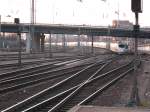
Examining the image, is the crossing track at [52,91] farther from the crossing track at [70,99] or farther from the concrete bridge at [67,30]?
the concrete bridge at [67,30]

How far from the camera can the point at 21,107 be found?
17609 millimetres

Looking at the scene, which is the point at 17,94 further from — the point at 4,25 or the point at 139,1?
the point at 4,25

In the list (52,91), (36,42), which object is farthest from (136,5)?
(36,42)

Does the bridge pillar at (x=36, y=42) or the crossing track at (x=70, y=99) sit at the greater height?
the bridge pillar at (x=36, y=42)

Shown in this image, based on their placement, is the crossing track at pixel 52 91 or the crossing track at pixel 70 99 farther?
the crossing track at pixel 52 91

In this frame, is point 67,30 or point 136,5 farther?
point 67,30

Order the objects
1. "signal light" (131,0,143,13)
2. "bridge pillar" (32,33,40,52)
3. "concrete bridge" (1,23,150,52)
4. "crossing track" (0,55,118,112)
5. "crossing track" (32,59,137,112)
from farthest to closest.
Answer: "bridge pillar" (32,33,40,52)
"concrete bridge" (1,23,150,52)
"crossing track" (0,55,118,112)
"crossing track" (32,59,137,112)
"signal light" (131,0,143,13)

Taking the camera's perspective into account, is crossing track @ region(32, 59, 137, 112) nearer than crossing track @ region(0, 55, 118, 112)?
Yes

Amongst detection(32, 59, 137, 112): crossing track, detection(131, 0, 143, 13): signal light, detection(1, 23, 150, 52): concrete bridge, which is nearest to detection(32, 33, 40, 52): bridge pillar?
detection(1, 23, 150, 52): concrete bridge

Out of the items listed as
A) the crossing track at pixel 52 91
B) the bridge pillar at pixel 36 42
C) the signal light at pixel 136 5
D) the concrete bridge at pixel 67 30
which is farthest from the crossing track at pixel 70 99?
the bridge pillar at pixel 36 42

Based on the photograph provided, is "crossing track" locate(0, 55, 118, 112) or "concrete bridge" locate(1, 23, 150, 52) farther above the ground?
"concrete bridge" locate(1, 23, 150, 52)

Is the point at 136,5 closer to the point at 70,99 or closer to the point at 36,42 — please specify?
the point at 70,99

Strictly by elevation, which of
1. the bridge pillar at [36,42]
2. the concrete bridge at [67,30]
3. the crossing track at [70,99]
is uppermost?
the concrete bridge at [67,30]

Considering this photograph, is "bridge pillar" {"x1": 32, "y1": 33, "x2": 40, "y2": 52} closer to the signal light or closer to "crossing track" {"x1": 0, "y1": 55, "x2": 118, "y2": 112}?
"crossing track" {"x1": 0, "y1": 55, "x2": 118, "y2": 112}
